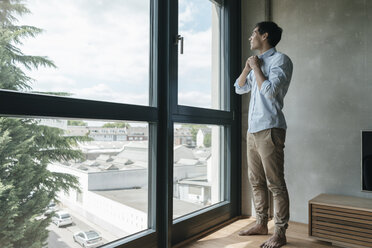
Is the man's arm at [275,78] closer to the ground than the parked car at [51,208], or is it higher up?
higher up

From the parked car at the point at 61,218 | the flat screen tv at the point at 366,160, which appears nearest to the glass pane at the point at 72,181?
the parked car at the point at 61,218

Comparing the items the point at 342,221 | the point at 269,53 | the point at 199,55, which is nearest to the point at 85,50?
the point at 199,55

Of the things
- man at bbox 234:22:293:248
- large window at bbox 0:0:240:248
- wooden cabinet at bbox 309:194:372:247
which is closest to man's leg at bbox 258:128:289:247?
man at bbox 234:22:293:248

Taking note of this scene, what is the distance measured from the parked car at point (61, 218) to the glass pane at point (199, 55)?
1.09 meters

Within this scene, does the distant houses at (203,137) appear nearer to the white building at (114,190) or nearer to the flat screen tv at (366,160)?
the white building at (114,190)

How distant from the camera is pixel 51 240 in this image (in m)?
1.37

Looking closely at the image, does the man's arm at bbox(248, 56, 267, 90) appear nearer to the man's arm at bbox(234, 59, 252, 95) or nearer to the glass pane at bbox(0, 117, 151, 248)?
the man's arm at bbox(234, 59, 252, 95)

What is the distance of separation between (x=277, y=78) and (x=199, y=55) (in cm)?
74

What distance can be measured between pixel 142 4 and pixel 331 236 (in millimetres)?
2071

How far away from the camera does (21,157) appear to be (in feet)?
4.14

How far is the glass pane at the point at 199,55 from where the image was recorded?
219cm

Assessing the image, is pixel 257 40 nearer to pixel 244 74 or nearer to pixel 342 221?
pixel 244 74

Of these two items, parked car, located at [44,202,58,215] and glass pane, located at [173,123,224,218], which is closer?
parked car, located at [44,202,58,215]

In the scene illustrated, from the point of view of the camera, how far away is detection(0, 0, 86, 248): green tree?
1208mm
